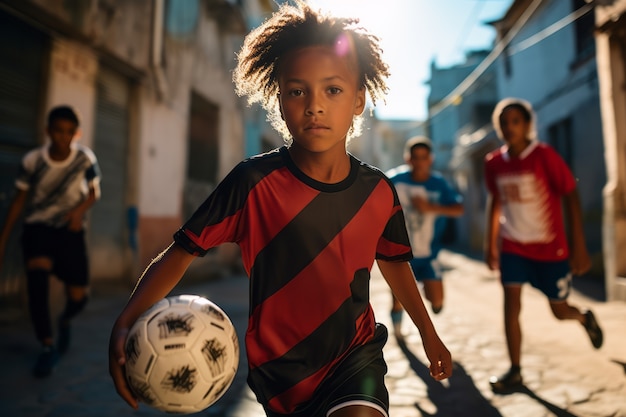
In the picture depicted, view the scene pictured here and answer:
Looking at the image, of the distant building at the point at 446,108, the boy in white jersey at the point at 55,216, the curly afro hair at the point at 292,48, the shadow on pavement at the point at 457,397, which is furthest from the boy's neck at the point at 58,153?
the distant building at the point at 446,108

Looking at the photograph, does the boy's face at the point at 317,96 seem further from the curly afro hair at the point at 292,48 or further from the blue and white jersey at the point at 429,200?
the blue and white jersey at the point at 429,200

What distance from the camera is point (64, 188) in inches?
159

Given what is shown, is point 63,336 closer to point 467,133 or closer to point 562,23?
point 562,23

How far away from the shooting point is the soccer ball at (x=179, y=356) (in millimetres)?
1326

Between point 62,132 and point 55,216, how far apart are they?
75cm

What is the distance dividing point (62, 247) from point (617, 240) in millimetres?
7136

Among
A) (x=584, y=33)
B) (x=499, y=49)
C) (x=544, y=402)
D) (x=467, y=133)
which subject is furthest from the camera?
(x=467, y=133)

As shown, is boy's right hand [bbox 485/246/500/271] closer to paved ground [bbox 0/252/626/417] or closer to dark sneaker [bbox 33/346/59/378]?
paved ground [bbox 0/252/626/417]

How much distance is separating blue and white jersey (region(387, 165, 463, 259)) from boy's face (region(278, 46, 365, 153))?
327 cm

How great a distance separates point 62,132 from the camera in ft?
13.1

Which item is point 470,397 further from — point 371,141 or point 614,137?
point 371,141

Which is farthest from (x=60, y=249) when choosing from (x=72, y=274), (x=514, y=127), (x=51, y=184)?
(x=514, y=127)

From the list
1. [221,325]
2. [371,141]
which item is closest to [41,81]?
[221,325]

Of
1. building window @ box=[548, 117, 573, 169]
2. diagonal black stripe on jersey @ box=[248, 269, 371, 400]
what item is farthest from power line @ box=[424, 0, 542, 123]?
diagonal black stripe on jersey @ box=[248, 269, 371, 400]
